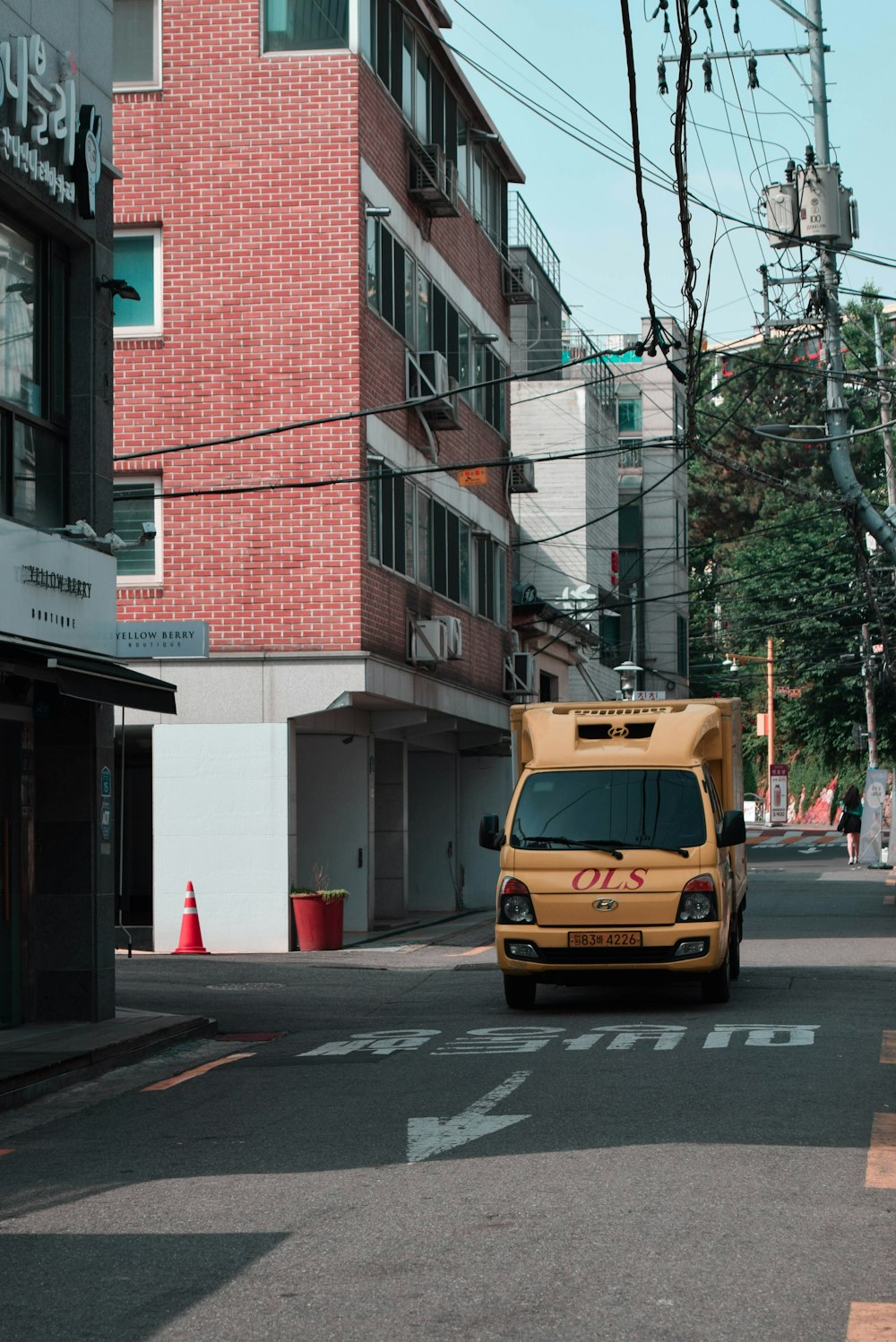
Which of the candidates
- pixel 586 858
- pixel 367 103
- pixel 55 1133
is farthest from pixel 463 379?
pixel 55 1133

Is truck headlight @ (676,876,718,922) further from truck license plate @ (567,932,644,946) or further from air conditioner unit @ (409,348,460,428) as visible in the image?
air conditioner unit @ (409,348,460,428)

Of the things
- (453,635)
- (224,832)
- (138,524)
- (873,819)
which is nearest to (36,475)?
(138,524)

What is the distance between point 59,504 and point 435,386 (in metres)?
12.5

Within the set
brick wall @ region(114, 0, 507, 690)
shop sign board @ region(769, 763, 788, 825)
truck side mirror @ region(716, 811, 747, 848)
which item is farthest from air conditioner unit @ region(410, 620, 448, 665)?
shop sign board @ region(769, 763, 788, 825)

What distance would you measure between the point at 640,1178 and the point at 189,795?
51.7ft

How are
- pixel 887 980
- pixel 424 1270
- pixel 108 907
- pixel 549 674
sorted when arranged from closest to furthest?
pixel 424 1270, pixel 108 907, pixel 887 980, pixel 549 674

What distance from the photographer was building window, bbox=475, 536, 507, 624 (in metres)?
32.0

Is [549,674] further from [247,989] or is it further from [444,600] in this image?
[247,989]

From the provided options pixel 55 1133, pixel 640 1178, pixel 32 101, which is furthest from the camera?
pixel 32 101

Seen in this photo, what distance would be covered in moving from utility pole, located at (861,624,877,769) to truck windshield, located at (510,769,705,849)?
44.5 metres

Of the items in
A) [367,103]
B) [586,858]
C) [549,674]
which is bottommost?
[586,858]

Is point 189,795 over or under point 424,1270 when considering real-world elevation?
over

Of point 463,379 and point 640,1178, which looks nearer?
point 640,1178

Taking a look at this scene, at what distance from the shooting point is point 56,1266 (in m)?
6.73
